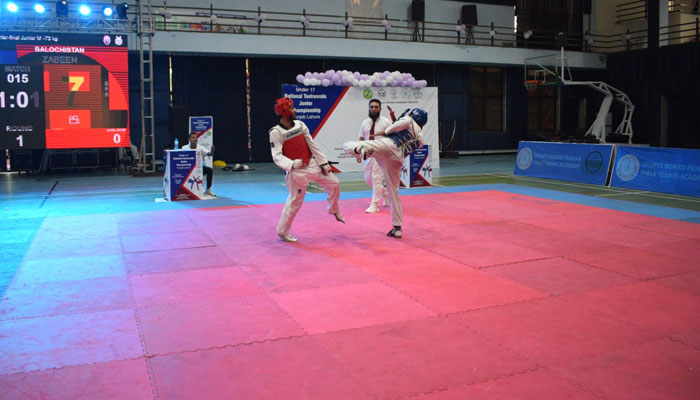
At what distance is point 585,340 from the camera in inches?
186

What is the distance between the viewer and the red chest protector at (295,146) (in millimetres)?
8203

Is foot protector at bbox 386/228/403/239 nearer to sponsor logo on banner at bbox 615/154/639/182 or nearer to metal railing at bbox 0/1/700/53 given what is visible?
sponsor logo on banner at bbox 615/154/639/182

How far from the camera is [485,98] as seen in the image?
29031mm

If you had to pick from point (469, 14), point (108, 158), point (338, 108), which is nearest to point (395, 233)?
point (338, 108)

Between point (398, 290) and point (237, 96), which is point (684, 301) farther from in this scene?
point (237, 96)

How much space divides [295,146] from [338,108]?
10.7 metres

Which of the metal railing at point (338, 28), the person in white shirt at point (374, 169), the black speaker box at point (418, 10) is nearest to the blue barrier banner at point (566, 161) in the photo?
the person in white shirt at point (374, 169)

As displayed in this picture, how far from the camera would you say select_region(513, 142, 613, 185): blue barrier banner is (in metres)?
15.4

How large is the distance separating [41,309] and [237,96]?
1893cm

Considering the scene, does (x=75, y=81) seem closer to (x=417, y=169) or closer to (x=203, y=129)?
(x=203, y=129)

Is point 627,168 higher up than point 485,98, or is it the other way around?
point 485,98

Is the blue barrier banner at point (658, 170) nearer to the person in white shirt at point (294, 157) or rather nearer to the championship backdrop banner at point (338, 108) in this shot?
the championship backdrop banner at point (338, 108)

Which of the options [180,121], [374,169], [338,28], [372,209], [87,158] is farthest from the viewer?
[338,28]

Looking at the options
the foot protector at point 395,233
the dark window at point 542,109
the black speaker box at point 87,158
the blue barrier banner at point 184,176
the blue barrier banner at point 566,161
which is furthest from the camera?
the dark window at point 542,109
